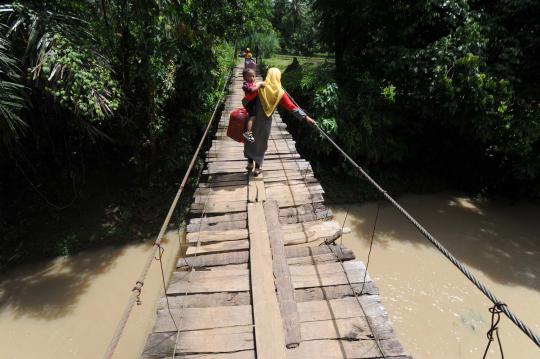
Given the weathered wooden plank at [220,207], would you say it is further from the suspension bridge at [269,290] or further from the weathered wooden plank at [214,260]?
the weathered wooden plank at [214,260]

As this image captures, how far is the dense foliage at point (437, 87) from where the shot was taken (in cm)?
561

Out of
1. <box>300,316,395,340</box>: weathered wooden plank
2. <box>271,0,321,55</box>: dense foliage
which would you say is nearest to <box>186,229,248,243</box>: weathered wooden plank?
<box>300,316,395,340</box>: weathered wooden plank

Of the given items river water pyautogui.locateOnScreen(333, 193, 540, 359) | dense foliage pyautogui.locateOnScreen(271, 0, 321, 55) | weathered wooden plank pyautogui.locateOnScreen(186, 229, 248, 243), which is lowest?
river water pyautogui.locateOnScreen(333, 193, 540, 359)

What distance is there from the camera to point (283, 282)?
2348 millimetres

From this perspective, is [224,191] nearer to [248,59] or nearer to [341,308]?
[341,308]

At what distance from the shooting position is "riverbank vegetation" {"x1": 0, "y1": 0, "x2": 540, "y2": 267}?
13.8 feet

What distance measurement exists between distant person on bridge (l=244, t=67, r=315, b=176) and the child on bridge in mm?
42

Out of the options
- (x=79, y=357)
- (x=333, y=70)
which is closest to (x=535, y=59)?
(x=333, y=70)

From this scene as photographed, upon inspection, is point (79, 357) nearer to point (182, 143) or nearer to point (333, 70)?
point (182, 143)

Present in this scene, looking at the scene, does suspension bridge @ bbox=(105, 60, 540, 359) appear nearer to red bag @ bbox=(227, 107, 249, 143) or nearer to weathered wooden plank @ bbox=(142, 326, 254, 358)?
weathered wooden plank @ bbox=(142, 326, 254, 358)

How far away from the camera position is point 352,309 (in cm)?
215

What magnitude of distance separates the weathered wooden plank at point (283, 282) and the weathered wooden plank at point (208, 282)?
0.76ft

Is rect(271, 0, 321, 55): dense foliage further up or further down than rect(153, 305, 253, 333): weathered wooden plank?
further up

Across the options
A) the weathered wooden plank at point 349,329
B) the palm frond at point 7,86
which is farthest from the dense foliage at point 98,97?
the weathered wooden plank at point 349,329
